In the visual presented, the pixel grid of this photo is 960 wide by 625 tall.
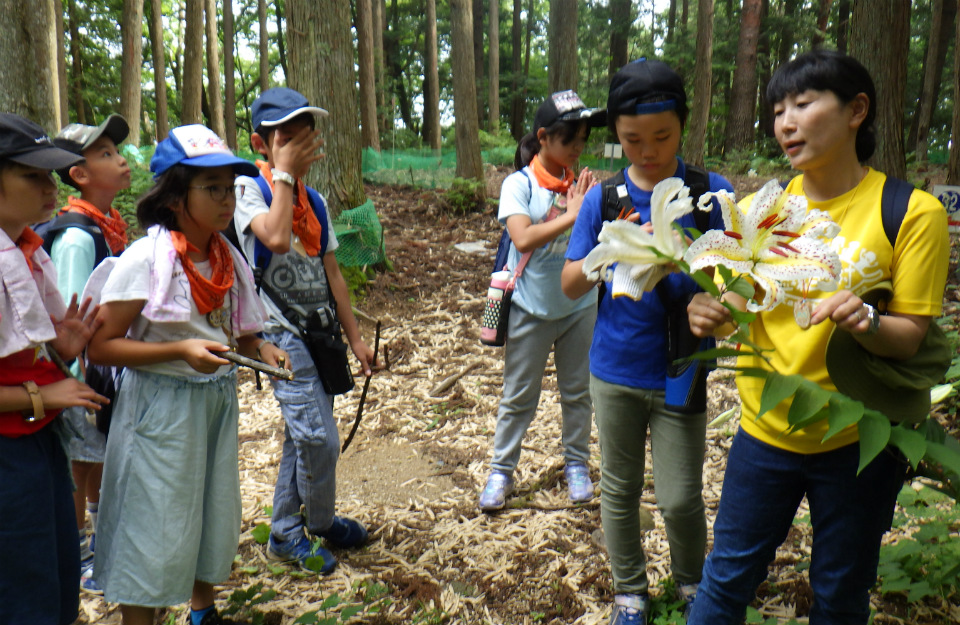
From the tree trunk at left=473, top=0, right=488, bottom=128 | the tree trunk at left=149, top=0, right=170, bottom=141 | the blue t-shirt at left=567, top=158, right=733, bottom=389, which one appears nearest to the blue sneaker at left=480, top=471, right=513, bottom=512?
the blue t-shirt at left=567, top=158, right=733, bottom=389

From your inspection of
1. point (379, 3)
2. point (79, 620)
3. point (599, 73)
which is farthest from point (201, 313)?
point (599, 73)

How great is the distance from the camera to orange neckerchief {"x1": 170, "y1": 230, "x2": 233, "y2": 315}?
2.38 meters

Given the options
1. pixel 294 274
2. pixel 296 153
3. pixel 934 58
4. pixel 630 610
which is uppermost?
pixel 934 58

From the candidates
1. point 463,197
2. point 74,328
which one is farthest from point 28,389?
point 463,197

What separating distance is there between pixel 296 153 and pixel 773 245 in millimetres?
2102

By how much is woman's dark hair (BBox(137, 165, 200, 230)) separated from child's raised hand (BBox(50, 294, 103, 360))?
352 mm

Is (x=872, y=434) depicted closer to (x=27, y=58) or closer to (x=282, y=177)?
(x=282, y=177)

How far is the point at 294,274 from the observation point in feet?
10.1

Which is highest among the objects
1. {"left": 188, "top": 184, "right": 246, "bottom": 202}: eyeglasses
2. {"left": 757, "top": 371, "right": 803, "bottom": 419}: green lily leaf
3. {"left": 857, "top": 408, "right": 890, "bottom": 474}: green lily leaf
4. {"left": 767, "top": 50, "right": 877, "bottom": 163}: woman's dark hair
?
{"left": 767, "top": 50, "right": 877, "bottom": 163}: woman's dark hair

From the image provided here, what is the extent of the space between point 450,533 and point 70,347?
2128 mm

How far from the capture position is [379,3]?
81.4 ft

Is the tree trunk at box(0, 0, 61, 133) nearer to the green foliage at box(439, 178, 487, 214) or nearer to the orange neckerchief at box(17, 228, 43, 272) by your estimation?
the orange neckerchief at box(17, 228, 43, 272)

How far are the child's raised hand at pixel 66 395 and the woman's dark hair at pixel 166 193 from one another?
61 centimetres

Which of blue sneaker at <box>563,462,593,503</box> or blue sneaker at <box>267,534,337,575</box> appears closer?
blue sneaker at <box>267,534,337,575</box>
